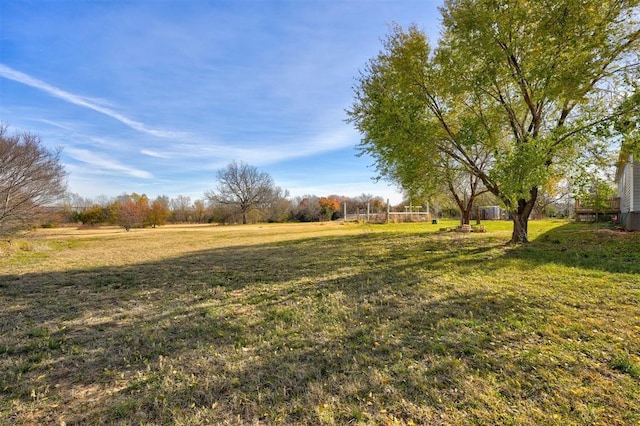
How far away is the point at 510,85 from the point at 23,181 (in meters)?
20.4

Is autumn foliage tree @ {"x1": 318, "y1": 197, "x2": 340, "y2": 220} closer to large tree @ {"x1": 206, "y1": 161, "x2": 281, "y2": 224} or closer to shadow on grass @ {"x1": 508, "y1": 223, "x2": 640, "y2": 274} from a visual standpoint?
large tree @ {"x1": 206, "y1": 161, "x2": 281, "y2": 224}

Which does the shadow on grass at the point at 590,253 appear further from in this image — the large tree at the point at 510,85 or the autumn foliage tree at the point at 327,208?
the autumn foliage tree at the point at 327,208

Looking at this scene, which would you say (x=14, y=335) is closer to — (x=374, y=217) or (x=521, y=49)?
(x=521, y=49)

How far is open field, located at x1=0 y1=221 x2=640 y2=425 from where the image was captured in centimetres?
234

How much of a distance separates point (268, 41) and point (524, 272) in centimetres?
1056

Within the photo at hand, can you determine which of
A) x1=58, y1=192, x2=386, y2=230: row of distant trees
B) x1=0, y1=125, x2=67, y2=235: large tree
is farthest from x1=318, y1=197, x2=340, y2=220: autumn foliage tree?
x1=0, y1=125, x2=67, y2=235: large tree

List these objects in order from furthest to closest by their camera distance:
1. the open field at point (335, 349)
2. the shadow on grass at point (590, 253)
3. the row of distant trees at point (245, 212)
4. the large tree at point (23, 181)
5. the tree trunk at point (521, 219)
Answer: the row of distant trees at point (245, 212) → the large tree at point (23, 181) → the tree trunk at point (521, 219) → the shadow on grass at point (590, 253) → the open field at point (335, 349)

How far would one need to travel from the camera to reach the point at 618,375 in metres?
2.63

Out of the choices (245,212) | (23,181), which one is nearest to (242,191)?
(245,212)

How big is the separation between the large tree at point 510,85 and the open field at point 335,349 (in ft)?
10.6

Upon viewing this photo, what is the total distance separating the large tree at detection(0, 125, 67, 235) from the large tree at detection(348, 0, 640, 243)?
15.5 m

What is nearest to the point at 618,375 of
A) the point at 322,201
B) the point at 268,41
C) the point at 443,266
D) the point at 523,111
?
the point at 443,266

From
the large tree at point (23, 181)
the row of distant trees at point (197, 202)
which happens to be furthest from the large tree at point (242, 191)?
the large tree at point (23, 181)

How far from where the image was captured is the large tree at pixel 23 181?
1361 centimetres
